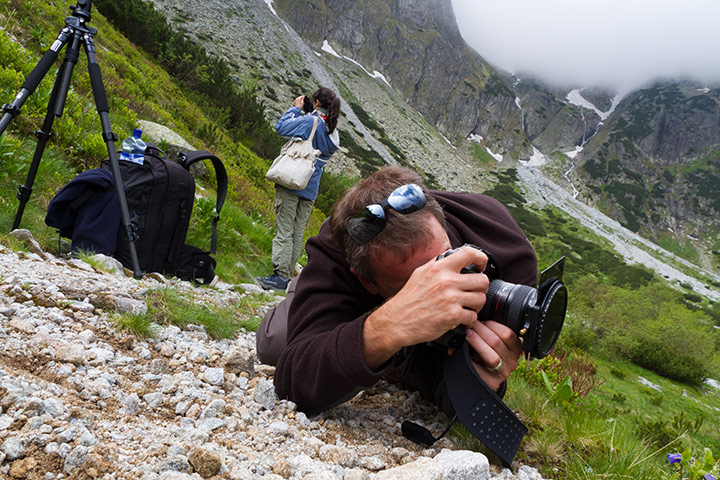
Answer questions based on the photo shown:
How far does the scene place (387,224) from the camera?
170cm

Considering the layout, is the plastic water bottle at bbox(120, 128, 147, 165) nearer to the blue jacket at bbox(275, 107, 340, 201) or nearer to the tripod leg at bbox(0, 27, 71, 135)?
the tripod leg at bbox(0, 27, 71, 135)

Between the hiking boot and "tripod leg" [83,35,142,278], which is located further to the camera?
the hiking boot

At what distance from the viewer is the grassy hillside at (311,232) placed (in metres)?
1.86

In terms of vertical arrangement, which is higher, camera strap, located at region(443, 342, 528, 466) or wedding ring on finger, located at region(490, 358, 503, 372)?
wedding ring on finger, located at region(490, 358, 503, 372)

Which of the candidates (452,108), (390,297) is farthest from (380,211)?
(452,108)

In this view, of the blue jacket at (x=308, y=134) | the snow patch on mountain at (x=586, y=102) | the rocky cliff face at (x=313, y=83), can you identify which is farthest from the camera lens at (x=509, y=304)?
the snow patch on mountain at (x=586, y=102)

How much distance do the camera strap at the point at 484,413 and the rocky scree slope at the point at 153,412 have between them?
10 centimetres

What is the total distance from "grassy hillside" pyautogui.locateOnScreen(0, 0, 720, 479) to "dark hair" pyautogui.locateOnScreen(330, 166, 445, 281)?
0.87 meters

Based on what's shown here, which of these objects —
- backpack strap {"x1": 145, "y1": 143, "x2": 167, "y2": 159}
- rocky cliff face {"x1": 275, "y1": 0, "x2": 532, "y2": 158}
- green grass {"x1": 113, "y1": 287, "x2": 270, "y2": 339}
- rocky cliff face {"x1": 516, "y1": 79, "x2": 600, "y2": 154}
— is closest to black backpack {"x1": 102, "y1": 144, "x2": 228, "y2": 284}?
backpack strap {"x1": 145, "y1": 143, "x2": 167, "y2": 159}

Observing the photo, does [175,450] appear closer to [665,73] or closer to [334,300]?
[334,300]

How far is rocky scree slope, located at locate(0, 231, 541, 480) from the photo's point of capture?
105cm

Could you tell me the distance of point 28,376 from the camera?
51.1 inches

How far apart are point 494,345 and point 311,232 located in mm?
7560

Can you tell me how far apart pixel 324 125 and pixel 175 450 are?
191 inches
